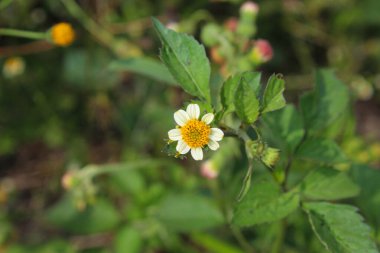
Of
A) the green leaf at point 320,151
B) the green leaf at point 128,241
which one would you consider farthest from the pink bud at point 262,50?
the green leaf at point 128,241

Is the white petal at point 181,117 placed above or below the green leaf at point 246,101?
above

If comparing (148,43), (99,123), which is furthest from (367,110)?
(99,123)

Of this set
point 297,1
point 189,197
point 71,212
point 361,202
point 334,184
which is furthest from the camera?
point 297,1

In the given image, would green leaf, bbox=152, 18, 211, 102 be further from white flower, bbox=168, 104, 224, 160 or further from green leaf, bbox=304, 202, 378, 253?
green leaf, bbox=304, 202, 378, 253

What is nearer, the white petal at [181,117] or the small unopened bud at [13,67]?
the white petal at [181,117]

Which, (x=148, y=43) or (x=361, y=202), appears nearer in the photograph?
(x=361, y=202)

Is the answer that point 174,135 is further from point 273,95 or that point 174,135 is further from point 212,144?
point 273,95

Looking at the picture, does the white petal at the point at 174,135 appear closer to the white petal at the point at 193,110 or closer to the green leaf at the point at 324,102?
the white petal at the point at 193,110

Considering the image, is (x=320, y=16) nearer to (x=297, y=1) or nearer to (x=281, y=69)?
(x=297, y=1)
